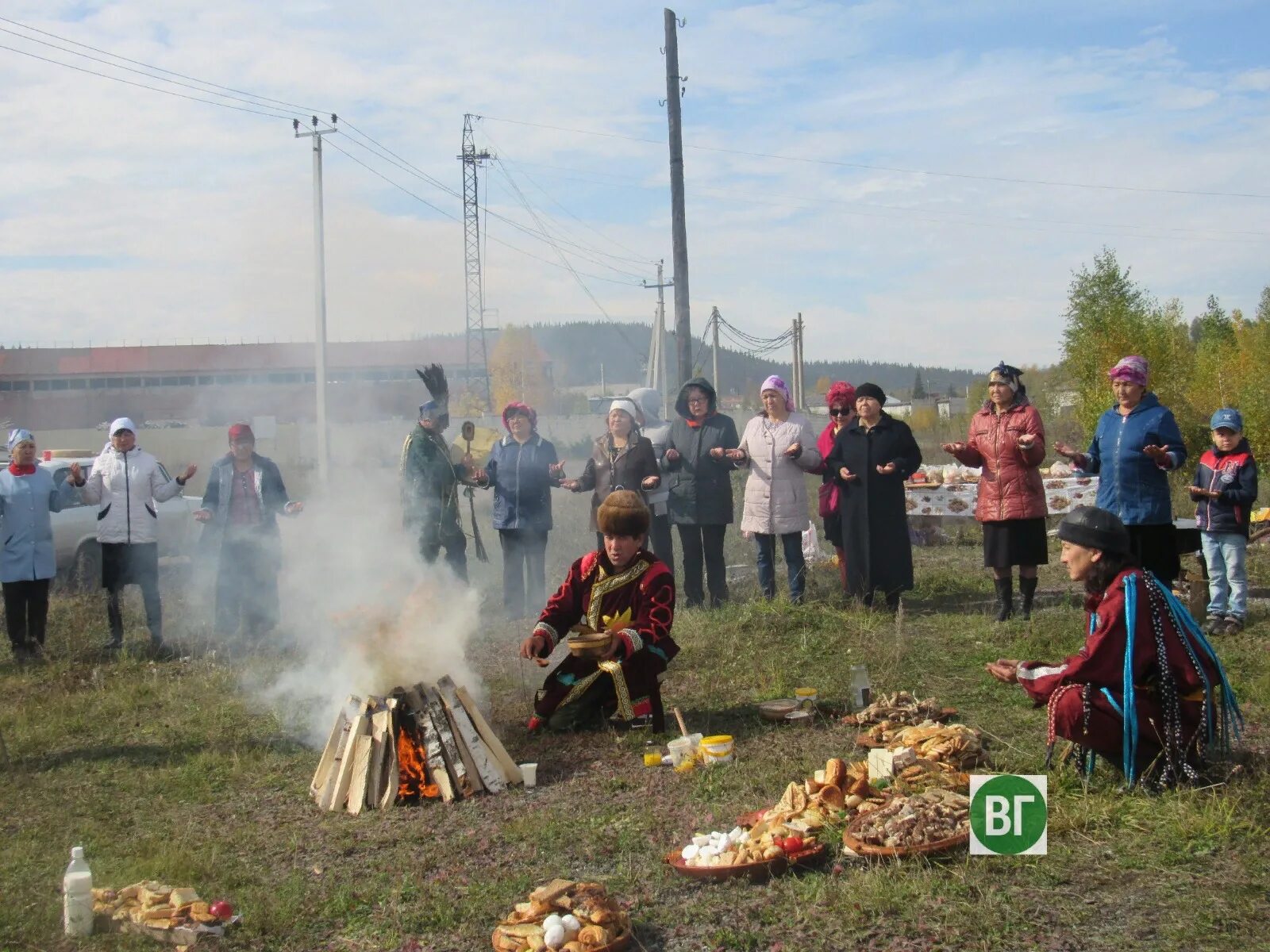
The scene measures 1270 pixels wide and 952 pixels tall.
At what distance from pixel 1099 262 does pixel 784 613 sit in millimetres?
27521

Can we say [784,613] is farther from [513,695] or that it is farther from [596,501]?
[513,695]

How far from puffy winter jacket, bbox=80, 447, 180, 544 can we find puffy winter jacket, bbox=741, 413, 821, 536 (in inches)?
198

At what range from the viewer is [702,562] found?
33.5 feet

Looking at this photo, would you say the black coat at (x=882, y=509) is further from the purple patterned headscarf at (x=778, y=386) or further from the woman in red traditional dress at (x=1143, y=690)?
the woman in red traditional dress at (x=1143, y=690)

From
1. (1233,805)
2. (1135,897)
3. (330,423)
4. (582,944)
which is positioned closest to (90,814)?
(582,944)

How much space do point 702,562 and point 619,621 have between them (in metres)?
3.52

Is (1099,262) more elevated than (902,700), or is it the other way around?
(1099,262)

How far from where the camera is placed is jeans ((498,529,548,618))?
10398mm

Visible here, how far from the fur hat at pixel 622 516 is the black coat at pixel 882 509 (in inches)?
135

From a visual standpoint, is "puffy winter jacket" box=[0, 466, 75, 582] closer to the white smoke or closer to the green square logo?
the white smoke

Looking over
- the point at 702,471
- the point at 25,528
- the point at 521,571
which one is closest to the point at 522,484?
the point at 521,571

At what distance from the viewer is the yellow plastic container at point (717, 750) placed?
19.4 feet

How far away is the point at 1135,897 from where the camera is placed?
4.01m

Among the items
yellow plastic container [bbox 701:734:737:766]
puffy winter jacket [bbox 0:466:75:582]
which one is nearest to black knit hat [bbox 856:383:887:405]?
yellow plastic container [bbox 701:734:737:766]
